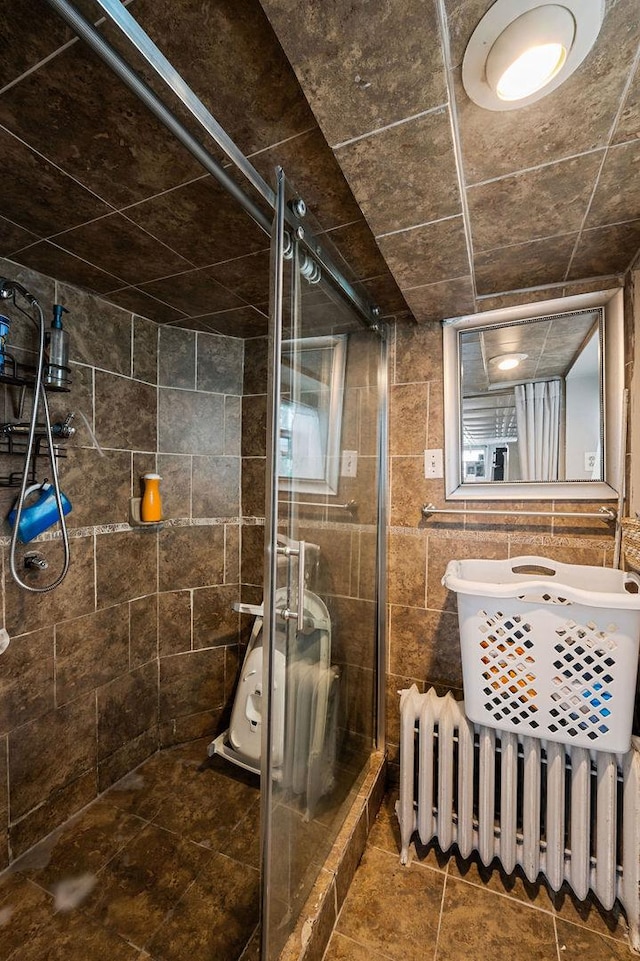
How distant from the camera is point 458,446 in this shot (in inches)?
63.8

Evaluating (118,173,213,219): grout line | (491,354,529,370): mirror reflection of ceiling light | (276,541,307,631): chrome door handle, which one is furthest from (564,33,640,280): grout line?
(276,541,307,631): chrome door handle

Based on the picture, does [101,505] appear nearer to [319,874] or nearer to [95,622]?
[95,622]

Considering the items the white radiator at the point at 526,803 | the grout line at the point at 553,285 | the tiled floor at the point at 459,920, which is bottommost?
the tiled floor at the point at 459,920

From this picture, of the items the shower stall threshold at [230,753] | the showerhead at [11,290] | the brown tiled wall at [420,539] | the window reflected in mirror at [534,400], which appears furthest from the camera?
the shower stall threshold at [230,753]

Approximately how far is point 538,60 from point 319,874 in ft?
6.60

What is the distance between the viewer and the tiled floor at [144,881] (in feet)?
3.84

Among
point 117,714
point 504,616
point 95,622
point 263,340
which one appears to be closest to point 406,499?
point 504,616

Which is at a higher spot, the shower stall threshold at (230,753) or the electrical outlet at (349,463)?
the electrical outlet at (349,463)

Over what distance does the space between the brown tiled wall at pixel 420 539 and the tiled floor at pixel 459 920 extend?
0.42 m

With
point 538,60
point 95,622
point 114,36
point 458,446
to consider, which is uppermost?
point 114,36

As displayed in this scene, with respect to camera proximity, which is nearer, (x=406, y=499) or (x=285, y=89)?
(x=285, y=89)

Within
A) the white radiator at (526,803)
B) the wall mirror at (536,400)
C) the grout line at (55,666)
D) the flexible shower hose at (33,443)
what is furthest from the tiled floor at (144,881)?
the wall mirror at (536,400)

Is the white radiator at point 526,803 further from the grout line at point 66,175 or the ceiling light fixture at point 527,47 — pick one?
the grout line at point 66,175

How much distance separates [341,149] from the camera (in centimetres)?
82
